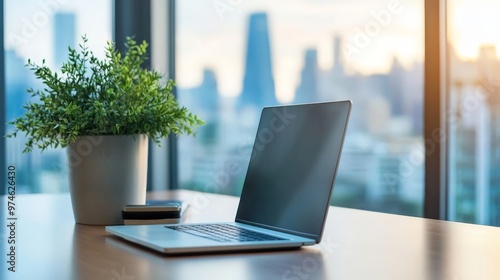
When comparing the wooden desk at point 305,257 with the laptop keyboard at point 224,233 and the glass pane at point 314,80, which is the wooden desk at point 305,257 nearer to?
the laptop keyboard at point 224,233

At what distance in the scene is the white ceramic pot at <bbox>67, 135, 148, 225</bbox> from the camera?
4.14 feet

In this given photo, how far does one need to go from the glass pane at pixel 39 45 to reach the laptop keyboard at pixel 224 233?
233 cm

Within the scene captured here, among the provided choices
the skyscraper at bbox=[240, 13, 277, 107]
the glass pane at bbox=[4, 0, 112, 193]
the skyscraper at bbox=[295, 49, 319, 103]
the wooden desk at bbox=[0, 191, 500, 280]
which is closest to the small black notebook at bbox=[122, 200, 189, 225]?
the wooden desk at bbox=[0, 191, 500, 280]

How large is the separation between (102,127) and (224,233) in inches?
13.5

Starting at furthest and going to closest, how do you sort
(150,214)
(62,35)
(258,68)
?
(62,35) < (258,68) < (150,214)

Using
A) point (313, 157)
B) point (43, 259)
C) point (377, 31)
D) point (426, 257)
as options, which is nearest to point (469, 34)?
point (377, 31)

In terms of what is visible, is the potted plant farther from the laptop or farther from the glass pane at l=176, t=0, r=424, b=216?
the glass pane at l=176, t=0, r=424, b=216

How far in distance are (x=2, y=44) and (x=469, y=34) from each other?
214 centimetres

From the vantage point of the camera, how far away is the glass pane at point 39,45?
3.38 meters

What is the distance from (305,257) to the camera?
35.0 inches

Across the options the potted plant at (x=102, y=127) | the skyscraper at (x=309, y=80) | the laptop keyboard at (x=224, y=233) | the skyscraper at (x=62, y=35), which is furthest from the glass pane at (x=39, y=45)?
the laptop keyboard at (x=224, y=233)

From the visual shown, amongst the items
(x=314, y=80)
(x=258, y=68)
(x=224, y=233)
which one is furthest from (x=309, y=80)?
(x=224, y=233)

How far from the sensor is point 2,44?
3.35 m

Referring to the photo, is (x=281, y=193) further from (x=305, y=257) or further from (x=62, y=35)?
(x=62, y=35)
